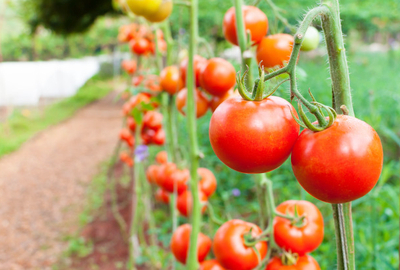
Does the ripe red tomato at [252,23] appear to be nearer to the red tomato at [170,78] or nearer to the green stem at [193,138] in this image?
the green stem at [193,138]

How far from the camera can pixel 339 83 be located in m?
0.32

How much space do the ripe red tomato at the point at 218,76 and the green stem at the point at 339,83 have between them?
31cm

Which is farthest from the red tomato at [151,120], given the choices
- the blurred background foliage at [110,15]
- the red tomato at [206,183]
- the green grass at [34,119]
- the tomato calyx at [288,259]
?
the green grass at [34,119]

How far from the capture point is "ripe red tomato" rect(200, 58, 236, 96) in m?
0.62

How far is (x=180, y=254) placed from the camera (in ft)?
2.46

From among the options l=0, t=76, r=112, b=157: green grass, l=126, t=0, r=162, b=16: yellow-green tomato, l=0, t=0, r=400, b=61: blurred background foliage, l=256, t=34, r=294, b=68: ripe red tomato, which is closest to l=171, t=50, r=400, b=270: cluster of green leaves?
l=256, t=34, r=294, b=68: ripe red tomato

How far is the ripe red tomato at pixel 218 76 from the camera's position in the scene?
623 millimetres

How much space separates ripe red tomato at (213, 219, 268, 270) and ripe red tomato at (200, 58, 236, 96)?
244 millimetres

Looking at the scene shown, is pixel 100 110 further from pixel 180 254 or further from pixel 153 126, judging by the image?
pixel 180 254

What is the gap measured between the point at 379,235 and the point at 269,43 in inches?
52.0

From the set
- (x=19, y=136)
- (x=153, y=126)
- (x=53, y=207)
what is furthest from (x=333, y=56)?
(x=19, y=136)

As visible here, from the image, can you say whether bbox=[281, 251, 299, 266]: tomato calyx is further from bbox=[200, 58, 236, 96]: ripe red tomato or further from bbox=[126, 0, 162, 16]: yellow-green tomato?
bbox=[126, 0, 162, 16]: yellow-green tomato

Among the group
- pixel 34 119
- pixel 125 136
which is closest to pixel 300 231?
pixel 125 136

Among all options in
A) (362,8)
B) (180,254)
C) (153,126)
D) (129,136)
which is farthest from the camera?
(362,8)
